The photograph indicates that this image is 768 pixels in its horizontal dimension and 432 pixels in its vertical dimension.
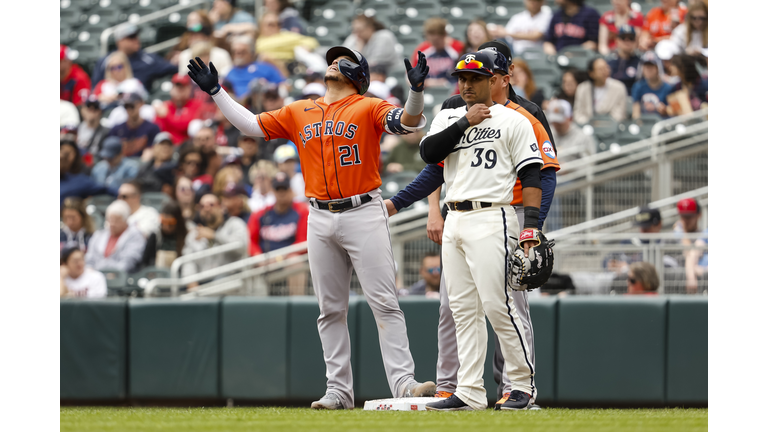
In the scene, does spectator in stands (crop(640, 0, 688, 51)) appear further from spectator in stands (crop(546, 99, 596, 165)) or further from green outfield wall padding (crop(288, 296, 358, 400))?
green outfield wall padding (crop(288, 296, 358, 400))

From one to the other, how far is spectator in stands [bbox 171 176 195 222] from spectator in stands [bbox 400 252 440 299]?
2.74 meters

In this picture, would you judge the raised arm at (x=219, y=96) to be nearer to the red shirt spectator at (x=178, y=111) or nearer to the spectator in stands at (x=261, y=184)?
the spectator in stands at (x=261, y=184)

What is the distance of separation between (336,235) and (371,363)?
2.14m

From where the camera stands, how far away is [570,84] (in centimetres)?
889

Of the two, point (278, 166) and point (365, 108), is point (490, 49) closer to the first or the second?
point (365, 108)

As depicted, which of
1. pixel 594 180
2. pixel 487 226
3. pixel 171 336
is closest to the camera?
pixel 487 226

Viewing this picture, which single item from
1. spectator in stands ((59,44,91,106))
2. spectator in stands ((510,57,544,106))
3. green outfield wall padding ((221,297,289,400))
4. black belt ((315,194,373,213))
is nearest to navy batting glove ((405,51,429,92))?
black belt ((315,194,373,213))

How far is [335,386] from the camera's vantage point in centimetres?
412

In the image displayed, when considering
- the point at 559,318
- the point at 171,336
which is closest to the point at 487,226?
the point at 559,318

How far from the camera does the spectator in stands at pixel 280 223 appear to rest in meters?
7.11

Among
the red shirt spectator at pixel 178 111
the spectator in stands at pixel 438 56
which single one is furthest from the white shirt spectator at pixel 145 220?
the spectator in stands at pixel 438 56

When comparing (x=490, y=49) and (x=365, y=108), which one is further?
(x=365, y=108)

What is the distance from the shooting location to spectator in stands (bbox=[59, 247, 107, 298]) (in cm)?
680

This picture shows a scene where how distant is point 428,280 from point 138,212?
129 inches
